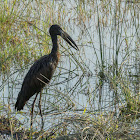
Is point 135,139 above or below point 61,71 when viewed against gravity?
below

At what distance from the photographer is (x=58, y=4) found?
296 inches

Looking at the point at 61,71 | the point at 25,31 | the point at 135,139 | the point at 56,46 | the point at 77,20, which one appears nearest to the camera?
the point at 135,139

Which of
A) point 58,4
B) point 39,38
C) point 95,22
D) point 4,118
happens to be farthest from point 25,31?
point 4,118

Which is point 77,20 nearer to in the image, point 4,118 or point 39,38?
point 39,38

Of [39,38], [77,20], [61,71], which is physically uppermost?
[77,20]

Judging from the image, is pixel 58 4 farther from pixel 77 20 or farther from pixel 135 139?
pixel 135 139

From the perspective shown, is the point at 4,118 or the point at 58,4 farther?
the point at 58,4

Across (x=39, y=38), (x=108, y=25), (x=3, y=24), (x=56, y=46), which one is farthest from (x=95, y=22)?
(x=56, y=46)

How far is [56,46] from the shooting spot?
4.96m

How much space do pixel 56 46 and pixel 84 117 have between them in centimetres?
183

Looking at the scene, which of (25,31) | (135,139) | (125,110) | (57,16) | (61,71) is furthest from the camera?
(57,16)

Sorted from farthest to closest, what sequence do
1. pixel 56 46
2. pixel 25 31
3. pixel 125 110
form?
pixel 25 31 < pixel 56 46 < pixel 125 110

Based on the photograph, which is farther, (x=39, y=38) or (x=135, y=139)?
(x=39, y=38)

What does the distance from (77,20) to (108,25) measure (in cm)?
73
